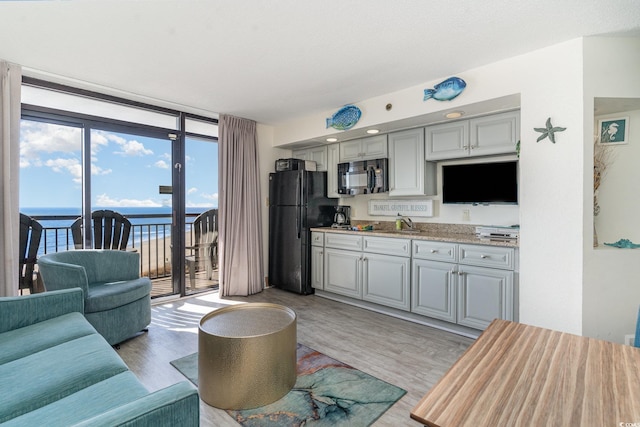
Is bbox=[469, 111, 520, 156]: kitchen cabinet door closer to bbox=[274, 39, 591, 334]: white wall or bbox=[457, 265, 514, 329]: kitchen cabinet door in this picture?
bbox=[274, 39, 591, 334]: white wall

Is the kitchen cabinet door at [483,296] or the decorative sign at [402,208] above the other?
the decorative sign at [402,208]

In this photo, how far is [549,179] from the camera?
8.09 feet

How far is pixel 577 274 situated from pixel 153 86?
13.8 feet

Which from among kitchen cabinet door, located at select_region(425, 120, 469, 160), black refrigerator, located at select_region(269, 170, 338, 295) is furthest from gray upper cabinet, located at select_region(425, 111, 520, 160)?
black refrigerator, located at select_region(269, 170, 338, 295)

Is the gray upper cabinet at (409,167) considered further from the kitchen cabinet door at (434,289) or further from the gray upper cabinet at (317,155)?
the gray upper cabinet at (317,155)

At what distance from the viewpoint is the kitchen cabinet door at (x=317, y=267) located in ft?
13.8

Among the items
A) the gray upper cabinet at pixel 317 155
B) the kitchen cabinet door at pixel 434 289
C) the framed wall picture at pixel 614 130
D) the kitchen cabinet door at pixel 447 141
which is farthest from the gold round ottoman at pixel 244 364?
the framed wall picture at pixel 614 130

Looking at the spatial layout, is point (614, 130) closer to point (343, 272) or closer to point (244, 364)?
point (343, 272)

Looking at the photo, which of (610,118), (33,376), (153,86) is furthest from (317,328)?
(610,118)

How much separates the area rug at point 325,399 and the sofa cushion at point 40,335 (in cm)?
80

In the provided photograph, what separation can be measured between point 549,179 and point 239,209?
11.4 feet

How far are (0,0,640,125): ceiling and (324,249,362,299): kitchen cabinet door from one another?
77.9 inches

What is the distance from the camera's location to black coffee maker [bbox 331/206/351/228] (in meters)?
4.55

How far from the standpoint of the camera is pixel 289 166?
4535 millimetres
